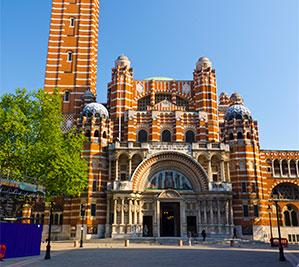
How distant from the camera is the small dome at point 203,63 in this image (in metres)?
46.3

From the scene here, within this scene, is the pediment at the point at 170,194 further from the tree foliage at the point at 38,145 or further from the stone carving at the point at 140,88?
the stone carving at the point at 140,88

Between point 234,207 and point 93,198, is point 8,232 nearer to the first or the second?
point 93,198

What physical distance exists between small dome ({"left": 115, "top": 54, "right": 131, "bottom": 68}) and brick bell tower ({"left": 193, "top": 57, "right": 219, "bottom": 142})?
10.3 meters

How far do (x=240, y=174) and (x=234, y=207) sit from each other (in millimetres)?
4282

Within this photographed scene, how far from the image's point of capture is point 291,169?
4412 cm

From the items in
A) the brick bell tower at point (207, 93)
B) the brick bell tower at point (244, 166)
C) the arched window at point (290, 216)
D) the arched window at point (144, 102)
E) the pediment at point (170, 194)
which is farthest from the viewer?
the arched window at point (144, 102)

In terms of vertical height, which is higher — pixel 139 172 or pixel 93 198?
pixel 139 172

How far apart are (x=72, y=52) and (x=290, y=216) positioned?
4026cm

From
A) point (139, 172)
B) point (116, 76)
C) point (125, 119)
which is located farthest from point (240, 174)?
point (116, 76)

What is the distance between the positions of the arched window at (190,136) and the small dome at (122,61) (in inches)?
536

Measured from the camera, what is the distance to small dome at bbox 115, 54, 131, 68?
4596 centimetres

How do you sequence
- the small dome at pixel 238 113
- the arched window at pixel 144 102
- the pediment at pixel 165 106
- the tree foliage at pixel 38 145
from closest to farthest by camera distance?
the tree foliage at pixel 38 145 < the small dome at pixel 238 113 < the pediment at pixel 165 106 < the arched window at pixel 144 102

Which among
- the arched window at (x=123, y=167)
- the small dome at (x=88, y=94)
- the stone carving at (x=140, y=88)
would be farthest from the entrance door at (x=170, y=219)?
the small dome at (x=88, y=94)

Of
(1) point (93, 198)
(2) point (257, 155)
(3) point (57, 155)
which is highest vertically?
(2) point (257, 155)
